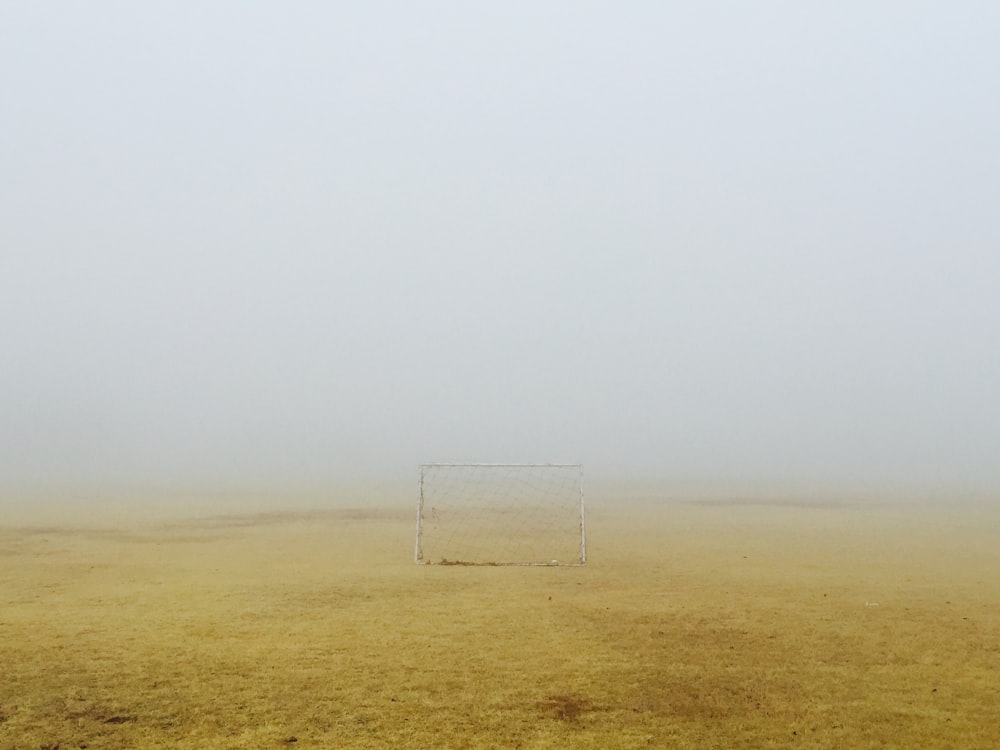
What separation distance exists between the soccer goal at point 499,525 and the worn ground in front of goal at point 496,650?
1.18 meters

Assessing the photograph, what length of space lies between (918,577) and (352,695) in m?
9.90

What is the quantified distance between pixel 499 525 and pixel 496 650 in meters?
15.0

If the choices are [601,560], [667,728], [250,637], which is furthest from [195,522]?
[667,728]

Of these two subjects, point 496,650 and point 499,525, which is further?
point 499,525

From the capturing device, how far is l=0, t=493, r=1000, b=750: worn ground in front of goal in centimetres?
596

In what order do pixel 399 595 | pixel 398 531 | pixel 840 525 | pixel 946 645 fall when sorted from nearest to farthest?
1. pixel 946 645
2. pixel 399 595
3. pixel 398 531
4. pixel 840 525

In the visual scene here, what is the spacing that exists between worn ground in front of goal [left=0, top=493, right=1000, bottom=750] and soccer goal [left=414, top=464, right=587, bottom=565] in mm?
1176

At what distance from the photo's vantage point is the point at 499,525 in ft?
75.6

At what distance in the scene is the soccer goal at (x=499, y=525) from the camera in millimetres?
16016

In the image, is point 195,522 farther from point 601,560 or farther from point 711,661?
point 711,661

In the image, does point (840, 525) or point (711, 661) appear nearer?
point (711, 661)

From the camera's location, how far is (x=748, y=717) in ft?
20.5

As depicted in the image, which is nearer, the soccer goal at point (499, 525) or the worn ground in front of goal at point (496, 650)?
the worn ground in front of goal at point (496, 650)

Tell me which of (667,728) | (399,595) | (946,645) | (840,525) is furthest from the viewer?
(840,525)
